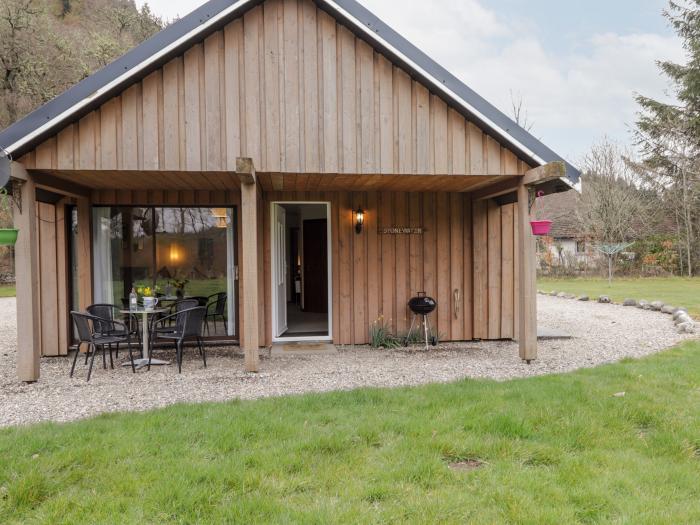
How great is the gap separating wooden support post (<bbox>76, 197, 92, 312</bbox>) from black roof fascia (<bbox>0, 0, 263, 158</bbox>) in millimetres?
1802

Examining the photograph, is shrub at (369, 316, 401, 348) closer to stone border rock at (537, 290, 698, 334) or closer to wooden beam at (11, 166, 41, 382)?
wooden beam at (11, 166, 41, 382)

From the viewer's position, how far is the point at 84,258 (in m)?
6.39

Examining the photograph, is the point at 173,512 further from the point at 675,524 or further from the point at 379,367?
the point at 379,367

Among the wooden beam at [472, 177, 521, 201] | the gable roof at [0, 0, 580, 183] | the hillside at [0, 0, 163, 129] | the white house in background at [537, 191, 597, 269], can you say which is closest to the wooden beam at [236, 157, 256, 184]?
the gable roof at [0, 0, 580, 183]

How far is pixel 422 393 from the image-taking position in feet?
13.5

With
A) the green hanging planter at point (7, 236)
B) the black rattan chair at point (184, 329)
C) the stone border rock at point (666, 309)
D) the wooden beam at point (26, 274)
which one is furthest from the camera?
the stone border rock at point (666, 309)

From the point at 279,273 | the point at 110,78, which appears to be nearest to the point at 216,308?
the point at 279,273

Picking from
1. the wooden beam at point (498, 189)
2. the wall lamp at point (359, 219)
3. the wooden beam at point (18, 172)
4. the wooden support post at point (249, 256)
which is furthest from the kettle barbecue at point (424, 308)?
the wooden beam at point (18, 172)

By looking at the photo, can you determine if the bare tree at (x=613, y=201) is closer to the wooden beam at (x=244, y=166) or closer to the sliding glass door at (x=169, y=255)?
the sliding glass door at (x=169, y=255)

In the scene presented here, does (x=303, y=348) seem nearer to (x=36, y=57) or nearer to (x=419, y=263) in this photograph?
(x=419, y=263)

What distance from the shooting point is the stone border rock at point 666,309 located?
24.5 feet

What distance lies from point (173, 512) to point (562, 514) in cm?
190

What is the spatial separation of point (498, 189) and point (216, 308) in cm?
423

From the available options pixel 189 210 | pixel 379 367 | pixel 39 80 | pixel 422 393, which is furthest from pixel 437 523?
pixel 39 80
